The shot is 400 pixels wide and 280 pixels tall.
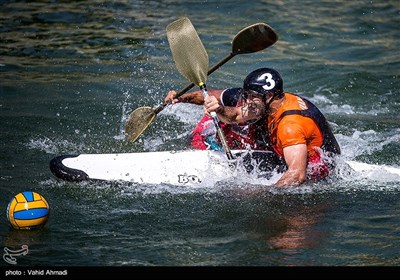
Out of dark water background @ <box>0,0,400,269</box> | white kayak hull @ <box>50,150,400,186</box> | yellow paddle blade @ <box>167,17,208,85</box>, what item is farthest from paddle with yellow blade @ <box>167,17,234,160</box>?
dark water background @ <box>0,0,400,269</box>

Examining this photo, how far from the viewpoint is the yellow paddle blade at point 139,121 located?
8.05 meters

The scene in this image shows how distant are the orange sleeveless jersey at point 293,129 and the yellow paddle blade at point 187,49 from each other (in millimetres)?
1061

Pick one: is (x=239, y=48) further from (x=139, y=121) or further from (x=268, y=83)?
(x=139, y=121)

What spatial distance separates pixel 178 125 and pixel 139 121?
61.3 inches

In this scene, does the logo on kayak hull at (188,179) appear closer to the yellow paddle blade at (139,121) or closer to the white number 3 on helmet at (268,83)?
the yellow paddle blade at (139,121)

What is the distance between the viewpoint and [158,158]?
297 inches

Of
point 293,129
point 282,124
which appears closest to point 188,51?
point 282,124

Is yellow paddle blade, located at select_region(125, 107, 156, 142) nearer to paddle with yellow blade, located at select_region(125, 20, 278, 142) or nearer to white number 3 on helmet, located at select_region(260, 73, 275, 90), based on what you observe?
paddle with yellow blade, located at select_region(125, 20, 278, 142)

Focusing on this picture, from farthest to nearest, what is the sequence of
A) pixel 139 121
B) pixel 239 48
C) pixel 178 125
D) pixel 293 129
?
pixel 178 125 → pixel 139 121 → pixel 239 48 → pixel 293 129

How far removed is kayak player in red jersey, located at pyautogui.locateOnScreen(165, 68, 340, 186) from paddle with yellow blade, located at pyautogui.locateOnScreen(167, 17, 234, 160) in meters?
0.51

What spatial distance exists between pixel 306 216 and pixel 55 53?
257 inches

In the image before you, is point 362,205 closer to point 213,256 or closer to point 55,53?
point 213,256

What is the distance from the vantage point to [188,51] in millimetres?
7934
